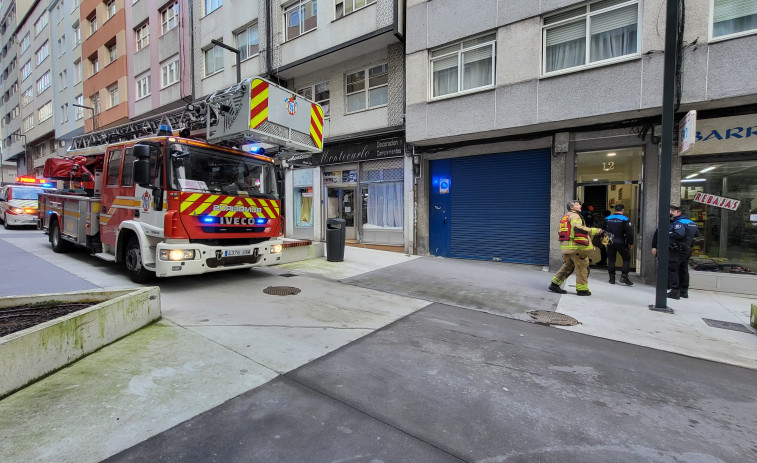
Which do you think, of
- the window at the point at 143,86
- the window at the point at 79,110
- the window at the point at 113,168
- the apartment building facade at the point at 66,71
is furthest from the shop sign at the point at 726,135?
the window at the point at 79,110

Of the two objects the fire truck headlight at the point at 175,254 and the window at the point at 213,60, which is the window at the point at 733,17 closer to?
the fire truck headlight at the point at 175,254

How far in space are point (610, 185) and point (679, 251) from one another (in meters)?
2.82

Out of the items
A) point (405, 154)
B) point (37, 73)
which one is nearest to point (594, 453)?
point (405, 154)

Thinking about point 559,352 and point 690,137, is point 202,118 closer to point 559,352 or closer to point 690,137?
point 559,352

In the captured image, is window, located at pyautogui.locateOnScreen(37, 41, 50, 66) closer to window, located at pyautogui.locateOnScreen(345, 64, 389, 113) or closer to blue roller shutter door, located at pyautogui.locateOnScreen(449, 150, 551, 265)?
window, located at pyautogui.locateOnScreen(345, 64, 389, 113)

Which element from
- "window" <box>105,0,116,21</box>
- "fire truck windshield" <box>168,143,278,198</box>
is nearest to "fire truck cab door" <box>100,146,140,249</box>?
"fire truck windshield" <box>168,143,278,198</box>

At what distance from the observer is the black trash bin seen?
10242 millimetres

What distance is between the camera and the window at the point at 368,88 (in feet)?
40.6

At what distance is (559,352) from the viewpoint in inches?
167

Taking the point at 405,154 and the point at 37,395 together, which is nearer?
the point at 37,395

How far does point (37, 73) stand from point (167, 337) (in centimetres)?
4633

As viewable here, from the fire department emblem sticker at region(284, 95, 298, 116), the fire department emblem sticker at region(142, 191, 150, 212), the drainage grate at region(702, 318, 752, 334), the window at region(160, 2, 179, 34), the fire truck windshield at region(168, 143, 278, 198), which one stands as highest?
the window at region(160, 2, 179, 34)

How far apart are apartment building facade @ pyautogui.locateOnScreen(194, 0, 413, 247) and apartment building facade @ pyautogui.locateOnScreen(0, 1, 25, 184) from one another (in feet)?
134

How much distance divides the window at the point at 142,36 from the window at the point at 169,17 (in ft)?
5.51
